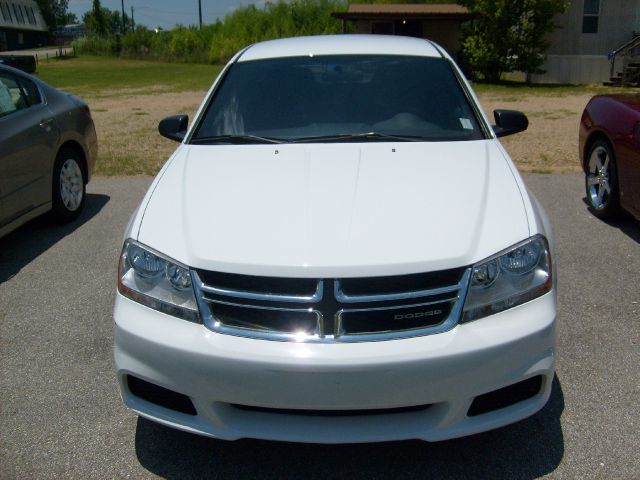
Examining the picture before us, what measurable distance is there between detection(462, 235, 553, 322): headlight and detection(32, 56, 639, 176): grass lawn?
6148mm

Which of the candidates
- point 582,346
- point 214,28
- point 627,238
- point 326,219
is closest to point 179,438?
point 326,219

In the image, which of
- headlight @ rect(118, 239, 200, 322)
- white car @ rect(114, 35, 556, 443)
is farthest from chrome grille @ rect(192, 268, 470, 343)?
headlight @ rect(118, 239, 200, 322)

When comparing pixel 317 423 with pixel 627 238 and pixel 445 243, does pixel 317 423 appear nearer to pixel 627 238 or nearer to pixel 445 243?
pixel 445 243

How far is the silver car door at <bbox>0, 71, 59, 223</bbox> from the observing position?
5271mm

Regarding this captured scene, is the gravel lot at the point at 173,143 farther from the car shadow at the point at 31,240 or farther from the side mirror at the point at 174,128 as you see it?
the side mirror at the point at 174,128

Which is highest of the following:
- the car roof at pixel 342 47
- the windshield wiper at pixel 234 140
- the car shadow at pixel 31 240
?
the car roof at pixel 342 47

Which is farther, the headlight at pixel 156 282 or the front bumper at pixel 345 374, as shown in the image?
the headlight at pixel 156 282

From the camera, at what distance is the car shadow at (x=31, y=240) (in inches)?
211

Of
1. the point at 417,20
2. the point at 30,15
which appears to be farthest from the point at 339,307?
the point at 30,15

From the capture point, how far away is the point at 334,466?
2736 millimetres

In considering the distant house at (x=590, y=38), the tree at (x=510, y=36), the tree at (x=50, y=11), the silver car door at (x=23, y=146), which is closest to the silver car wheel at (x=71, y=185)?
the silver car door at (x=23, y=146)

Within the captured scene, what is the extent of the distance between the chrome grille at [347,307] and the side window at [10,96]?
13.1 feet

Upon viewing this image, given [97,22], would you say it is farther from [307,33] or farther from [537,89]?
[537,89]

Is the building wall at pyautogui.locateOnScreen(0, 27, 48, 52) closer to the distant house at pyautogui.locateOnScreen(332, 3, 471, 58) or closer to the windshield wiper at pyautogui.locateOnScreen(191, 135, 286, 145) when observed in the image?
the distant house at pyautogui.locateOnScreen(332, 3, 471, 58)
